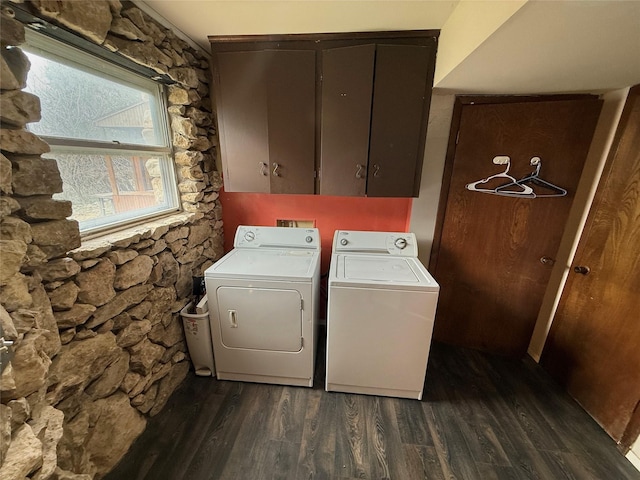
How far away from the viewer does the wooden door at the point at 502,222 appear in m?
1.72

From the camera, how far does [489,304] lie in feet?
6.95

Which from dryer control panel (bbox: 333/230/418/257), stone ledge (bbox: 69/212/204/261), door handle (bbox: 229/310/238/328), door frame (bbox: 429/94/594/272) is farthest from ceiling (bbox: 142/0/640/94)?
door handle (bbox: 229/310/238/328)

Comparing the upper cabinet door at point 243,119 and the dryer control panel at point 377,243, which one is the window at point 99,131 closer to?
the upper cabinet door at point 243,119

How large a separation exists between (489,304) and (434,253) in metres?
0.61

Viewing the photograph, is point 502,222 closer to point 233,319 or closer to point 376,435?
point 376,435

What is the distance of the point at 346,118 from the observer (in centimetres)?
171

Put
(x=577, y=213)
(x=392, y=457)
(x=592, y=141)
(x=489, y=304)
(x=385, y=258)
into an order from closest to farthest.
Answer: (x=392, y=457), (x=592, y=141), (x=577, y=213), (x=385, y=258), (x=489, y=304)

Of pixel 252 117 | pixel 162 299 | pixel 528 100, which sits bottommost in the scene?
pixel 162 299

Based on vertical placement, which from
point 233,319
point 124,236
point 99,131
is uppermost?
point 99,131

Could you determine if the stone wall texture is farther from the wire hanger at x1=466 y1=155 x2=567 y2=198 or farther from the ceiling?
the wire hanger at x1=466 y1=155 x2=567 y2=198

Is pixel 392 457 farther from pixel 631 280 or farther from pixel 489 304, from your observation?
pixel 631 280

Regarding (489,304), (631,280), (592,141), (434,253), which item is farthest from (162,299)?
(592,141)

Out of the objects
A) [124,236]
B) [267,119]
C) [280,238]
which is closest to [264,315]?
[280,238]

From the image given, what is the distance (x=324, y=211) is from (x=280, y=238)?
1.51 feet
